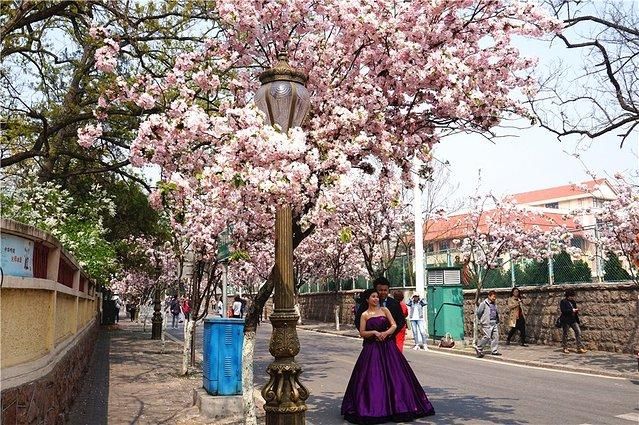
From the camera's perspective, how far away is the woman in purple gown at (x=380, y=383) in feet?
29.4

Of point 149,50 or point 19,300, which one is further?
point 149,50

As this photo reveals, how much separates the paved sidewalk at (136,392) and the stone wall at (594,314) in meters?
11.8

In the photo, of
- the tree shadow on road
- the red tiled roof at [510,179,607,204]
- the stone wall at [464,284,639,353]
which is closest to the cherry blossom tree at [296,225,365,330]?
the stone wall at [464,284,639,353]

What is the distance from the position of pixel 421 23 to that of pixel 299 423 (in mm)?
5043

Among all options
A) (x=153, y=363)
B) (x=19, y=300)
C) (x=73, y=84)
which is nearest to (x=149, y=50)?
(x=73, y=84)

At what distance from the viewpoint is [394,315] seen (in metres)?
9.86

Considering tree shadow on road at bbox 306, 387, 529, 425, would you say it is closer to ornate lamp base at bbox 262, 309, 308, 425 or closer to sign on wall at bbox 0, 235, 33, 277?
ornate lamp base at bbox 262, 309, 308, 425

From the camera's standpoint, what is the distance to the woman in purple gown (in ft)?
29.4

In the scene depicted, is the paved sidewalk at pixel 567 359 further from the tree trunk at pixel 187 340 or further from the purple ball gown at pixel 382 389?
the tree trunk at pixel 187 340

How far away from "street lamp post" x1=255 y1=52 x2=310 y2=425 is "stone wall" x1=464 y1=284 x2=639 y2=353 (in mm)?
Result: 14262

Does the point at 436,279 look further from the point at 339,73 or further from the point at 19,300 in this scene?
the point at 19,300

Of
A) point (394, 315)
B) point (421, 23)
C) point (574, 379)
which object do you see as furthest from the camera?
point (574, 379)

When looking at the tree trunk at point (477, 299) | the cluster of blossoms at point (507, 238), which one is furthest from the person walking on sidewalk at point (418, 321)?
the cluster of blossoms at point (507, 238)

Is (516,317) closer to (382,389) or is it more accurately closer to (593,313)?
(593,313)
